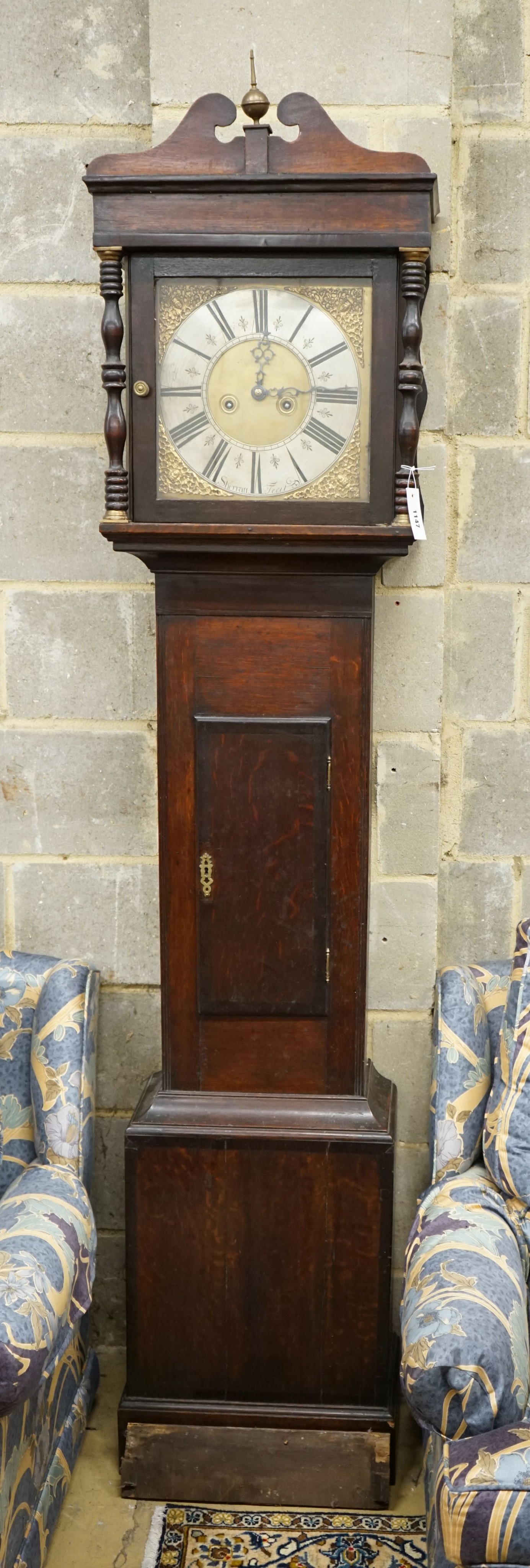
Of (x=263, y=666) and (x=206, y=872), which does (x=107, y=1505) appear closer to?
(x=206, y=872)

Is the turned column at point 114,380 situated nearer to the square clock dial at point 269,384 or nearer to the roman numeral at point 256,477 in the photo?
the square clock dial at point 269,384

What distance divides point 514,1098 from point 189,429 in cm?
102

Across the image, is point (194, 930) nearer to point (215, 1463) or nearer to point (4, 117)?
point (215, 1463)

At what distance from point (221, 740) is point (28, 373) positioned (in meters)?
0.72

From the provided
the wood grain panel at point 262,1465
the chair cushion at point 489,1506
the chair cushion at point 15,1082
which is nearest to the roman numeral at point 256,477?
the chair cushion at point 15,1082

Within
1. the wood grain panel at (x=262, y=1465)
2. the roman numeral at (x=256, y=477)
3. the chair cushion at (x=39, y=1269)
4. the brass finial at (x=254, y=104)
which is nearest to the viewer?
the chair cushion at (x=39, y=1269)

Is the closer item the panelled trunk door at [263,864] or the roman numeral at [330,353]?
the roman numeral at [330,353]

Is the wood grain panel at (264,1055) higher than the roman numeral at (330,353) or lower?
lower

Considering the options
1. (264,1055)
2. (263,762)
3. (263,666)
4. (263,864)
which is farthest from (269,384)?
(264,1055)

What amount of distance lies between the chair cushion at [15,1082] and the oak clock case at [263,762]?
0.18 m

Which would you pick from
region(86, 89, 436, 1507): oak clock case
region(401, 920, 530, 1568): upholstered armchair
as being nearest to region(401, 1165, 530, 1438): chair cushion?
region(401, 920, 530, 1568): upholstered armchair

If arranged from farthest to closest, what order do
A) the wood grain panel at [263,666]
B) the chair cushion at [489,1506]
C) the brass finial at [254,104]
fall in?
1. the wood grain panel at [263,666]
2. the brass finial at [254,104]
3. the chair cushion at [489,1506]

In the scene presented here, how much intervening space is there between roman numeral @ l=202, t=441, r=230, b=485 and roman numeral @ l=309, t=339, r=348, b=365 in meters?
0.16

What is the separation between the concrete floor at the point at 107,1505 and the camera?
1767 mm
